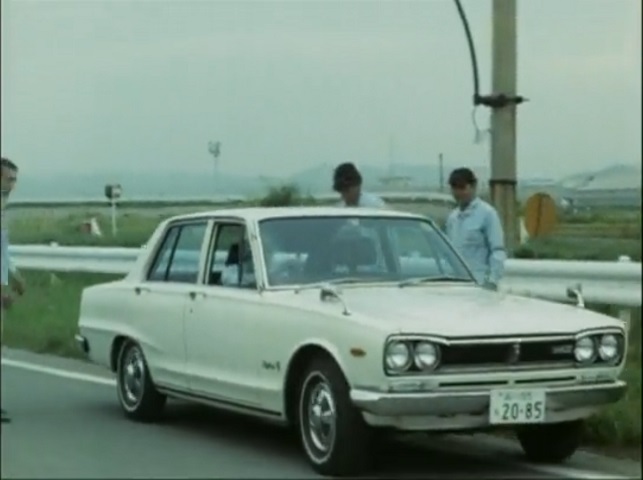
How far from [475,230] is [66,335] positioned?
9.82 feet

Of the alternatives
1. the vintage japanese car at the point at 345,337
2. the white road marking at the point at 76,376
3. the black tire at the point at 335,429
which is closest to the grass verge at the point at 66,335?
the white road marking at the point at 76,376

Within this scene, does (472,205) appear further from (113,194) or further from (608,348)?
(608,348)

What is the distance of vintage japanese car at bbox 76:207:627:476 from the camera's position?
758 cm

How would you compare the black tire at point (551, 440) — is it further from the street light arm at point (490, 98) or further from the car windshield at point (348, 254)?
the street light arm at point (490, 98)

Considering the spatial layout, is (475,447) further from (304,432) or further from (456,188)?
(456,188)

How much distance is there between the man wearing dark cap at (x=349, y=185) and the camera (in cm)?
1109

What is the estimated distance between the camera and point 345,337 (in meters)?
7.75

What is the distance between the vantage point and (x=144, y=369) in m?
9.77

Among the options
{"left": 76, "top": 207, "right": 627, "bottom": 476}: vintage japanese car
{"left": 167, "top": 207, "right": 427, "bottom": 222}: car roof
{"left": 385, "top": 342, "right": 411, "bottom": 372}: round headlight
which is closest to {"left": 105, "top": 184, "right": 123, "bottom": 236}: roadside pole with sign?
{"left": 76, "top": 207, "right": 627, "bottom": 476}: vintage japanese car

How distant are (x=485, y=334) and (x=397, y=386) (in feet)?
1.69

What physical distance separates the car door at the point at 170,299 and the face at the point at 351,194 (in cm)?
155

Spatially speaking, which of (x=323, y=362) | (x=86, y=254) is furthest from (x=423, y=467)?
(x=86, y=254)

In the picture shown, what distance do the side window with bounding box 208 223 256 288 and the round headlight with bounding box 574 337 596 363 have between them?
1.92 meters

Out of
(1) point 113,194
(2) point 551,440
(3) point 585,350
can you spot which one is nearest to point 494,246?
(2) point 551,440
